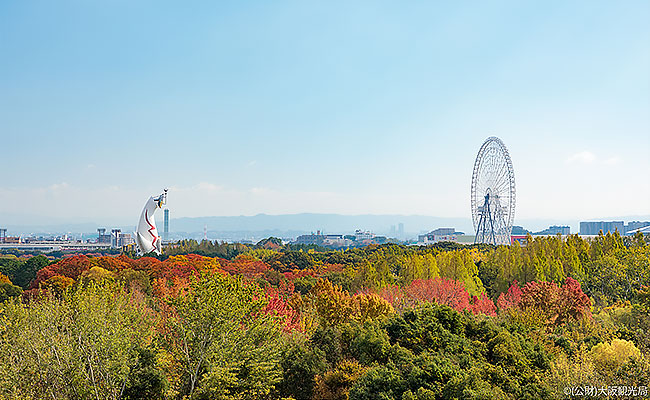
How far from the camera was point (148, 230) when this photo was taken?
97.6 ft

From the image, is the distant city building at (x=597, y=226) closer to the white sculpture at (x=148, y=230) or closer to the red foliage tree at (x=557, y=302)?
the red foliage tree at (x=557, y=302)

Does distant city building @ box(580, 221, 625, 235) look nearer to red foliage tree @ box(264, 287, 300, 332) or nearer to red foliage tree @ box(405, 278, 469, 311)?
red foliage tree @ box(405, 278, 469, 311)

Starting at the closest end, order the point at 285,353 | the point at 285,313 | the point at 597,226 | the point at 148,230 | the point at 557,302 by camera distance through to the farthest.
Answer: the point at 285,353, the point at 285,313, the point at 557,302, the point at 148,230, the point at 597,226

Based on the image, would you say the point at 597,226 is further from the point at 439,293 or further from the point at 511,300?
the point at 439,293

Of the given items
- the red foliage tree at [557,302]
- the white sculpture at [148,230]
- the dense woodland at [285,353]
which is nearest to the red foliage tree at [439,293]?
the red foliage tree at [557,302]

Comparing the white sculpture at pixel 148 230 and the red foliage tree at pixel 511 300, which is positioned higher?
the white sculpture at pixel 148 230

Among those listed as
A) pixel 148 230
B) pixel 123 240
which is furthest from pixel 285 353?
pixel 123 240

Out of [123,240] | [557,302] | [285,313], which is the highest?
[557,302]

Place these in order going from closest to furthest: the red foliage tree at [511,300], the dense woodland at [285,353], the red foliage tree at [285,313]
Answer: the dense woodland at [285,353] → the red foliage tree at [285,313] → the red foliage tree at [511,300]

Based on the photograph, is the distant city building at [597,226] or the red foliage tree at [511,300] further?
the distant city building at [597,226]

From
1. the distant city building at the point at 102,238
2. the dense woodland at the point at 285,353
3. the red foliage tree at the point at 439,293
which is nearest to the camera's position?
the dense woodland at the point at 285,353

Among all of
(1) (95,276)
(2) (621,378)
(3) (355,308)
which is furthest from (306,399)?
(1) (95,276)

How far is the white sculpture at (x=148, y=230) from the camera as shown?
28.4 metres

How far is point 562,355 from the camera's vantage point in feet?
55.7
